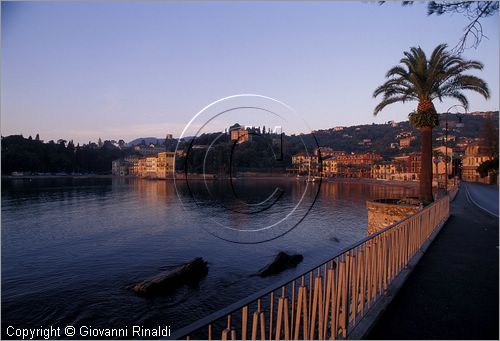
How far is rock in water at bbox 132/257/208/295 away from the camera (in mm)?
14641

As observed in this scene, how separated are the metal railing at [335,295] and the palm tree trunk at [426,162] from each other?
11115mm

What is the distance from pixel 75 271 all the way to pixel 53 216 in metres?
23.2

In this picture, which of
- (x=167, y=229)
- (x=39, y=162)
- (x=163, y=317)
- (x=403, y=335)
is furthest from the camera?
(x=39, y=162)

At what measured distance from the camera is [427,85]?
16250 mm

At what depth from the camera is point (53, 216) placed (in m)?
38.1

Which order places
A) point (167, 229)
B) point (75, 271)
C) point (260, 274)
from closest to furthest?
point (260, 274) → point (75, 271) → point (167, 229)

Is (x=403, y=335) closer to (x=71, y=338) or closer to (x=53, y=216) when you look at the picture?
(x=71, y=338)

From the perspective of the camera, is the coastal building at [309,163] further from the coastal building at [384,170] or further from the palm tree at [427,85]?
the coastal building at [384,170]

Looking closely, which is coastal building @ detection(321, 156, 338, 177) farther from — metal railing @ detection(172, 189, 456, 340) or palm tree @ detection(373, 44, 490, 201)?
metal railing @ detection(172, 189, 456, 340)

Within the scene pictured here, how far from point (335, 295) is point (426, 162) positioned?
14.6m

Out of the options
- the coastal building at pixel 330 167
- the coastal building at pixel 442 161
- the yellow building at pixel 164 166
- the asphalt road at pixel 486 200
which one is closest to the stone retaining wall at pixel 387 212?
the asphalt road at pixel 486 200

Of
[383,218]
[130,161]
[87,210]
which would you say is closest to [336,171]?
[130,161]

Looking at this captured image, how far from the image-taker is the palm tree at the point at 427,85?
15930 mm

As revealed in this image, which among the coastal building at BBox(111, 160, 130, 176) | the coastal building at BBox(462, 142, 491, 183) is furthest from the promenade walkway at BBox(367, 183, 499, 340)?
the coastal building at BBox(111, 160, 130, 176)
